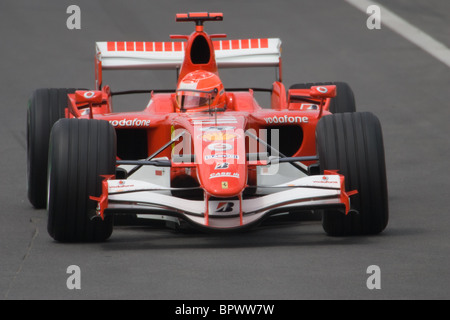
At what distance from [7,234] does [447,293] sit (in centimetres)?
455

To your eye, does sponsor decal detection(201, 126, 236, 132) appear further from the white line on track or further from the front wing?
the white line on track

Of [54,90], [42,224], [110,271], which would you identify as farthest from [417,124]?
[110,271]

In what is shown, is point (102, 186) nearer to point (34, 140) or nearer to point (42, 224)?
point (42, 224)

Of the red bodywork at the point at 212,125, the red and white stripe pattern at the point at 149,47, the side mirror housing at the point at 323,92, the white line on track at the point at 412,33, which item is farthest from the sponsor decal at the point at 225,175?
the white line on track at the point at 412,33

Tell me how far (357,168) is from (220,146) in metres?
1.23

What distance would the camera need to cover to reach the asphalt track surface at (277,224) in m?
8.59

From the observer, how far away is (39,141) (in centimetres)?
1268

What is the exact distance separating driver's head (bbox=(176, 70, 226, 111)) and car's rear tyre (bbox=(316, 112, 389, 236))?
1.86 metres

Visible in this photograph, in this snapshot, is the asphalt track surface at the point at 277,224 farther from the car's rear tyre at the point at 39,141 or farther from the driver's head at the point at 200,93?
the driver's head at the point at 200,93

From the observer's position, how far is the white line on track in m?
22.1

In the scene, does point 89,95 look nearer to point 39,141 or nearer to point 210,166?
point 39,141

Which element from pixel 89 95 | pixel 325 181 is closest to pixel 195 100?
pixel 89 95

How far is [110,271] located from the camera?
904cm

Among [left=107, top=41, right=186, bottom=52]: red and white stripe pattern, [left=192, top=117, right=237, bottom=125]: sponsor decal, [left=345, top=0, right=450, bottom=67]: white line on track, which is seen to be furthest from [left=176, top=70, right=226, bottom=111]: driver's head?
[left=345, top=0, right=450, bottom=67]: white line on track
